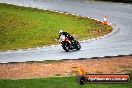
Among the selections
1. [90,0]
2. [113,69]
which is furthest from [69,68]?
[90,0]

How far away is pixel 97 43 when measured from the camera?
29094mm

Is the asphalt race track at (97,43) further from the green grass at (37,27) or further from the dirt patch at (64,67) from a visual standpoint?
the green grass at (37,27)

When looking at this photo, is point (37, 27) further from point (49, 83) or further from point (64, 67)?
point (49, 83)

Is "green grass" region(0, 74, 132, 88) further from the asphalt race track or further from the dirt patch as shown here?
the asphalt race track

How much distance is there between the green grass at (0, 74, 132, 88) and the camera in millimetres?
18906

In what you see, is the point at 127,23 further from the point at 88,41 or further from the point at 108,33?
the point at 88,41

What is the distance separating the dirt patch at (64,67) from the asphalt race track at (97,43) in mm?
1257

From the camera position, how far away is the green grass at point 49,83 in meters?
18.9

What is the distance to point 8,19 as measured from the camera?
3697 cm

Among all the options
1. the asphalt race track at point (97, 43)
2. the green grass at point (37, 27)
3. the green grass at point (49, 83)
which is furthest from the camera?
the green grass at point (37, 27)

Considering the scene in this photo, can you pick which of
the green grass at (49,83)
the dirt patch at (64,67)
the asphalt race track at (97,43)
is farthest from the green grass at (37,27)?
the green grass at (49,83)

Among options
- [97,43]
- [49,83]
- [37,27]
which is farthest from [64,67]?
[37,27]

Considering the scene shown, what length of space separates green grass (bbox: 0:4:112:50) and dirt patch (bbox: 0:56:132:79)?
6.59 metres

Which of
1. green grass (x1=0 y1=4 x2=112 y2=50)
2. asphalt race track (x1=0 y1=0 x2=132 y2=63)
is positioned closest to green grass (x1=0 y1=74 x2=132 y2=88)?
asphalt race track (x1=0 y1=0 x2=132 y2=63)
